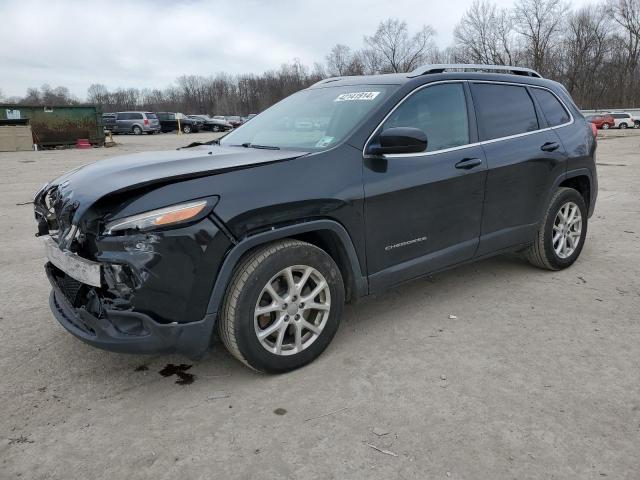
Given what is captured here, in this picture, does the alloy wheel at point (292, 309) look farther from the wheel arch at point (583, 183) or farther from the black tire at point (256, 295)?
the wheel arch at point (583, 183)

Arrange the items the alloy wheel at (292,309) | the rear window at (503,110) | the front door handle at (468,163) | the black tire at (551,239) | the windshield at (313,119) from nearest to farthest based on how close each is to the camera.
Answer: the alloy wheel at (292,309) < the windshield at (313,119) < the front door handle at (468,163) < the rear window at (503,110) < the black tire at (551,239)

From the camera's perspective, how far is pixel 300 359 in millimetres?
3051

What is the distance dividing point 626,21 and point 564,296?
8911 cm

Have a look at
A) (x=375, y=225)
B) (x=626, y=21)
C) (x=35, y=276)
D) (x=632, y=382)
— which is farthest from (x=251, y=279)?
(x=626, y=21)

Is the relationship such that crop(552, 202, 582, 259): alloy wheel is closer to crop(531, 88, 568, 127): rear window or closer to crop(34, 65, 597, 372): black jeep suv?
crop(34, 65, 597, 372): black jeep suv

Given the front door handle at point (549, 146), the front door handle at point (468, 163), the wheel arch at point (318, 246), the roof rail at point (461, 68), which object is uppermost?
the roof rail at point (461, 68)

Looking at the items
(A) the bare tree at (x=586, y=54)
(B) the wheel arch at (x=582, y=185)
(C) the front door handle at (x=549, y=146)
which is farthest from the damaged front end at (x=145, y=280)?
(A) the bare tree at (x=586, y=54)

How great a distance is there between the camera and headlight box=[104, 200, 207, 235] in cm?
251

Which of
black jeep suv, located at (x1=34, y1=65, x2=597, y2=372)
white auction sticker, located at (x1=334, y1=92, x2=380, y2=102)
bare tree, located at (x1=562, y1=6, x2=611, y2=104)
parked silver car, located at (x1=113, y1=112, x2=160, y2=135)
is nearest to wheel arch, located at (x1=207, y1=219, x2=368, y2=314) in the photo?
black jeep suv, located at (x1=34, y1=65, x2=597, y2=372)

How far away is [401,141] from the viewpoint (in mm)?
3080

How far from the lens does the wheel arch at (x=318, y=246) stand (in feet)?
8.82

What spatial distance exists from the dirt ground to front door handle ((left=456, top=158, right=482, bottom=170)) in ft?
3.59

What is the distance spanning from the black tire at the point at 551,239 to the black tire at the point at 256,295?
239 cm

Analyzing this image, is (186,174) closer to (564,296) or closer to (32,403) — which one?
(32,403)
